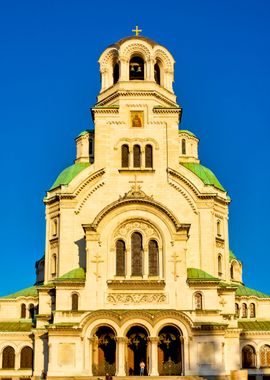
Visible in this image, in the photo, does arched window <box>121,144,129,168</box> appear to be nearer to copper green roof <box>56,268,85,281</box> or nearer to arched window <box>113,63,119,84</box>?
arched window <box>113,63,119,84</box>

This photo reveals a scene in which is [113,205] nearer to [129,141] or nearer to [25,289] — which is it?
[129,141]

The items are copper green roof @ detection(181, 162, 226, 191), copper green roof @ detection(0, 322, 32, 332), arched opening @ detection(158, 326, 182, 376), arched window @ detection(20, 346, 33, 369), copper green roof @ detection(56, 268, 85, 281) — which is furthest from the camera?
copper green roof @ detection(181, 162, 226, 191)

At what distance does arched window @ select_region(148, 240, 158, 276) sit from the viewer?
4668 centimetres

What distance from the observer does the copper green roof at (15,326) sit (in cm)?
5091

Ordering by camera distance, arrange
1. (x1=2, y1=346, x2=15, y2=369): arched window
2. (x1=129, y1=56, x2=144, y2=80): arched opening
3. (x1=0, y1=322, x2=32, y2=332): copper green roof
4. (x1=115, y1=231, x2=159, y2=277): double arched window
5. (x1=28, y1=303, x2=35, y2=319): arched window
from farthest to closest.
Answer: (x1=129, y1=56, x2=144, y2=80): arched opening → (x1=28, y1=303, x2=35, y2=319): arched window → (x1=0, y1=322, x2=32, y2=332): copper green roof → (x1=2, y1=346, x2=15, y2=369): arched window → (x1=115, y1=231, x2=159, y2=277): double arched window

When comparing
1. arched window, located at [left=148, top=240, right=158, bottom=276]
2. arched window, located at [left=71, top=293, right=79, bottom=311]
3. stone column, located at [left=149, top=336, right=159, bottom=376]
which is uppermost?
arched window, located at [left=148, top=240, right=158, bottom=276]

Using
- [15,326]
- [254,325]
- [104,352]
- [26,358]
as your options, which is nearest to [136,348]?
[104,352]

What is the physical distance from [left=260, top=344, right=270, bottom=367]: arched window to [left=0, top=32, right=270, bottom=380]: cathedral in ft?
0.27

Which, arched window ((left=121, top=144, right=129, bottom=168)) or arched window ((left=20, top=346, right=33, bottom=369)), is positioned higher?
arched window ((left=121, top=144, right=129, bottom=168))

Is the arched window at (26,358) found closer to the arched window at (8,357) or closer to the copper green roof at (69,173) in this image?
the arched window at (8,357)

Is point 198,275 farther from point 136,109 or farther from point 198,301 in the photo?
point 136,109

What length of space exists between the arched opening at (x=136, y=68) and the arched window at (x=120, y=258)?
14.5 meters

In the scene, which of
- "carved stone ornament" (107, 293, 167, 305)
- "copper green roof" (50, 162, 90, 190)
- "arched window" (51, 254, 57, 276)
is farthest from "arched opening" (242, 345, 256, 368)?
"copper green roof" (50, 162, 90, 190)

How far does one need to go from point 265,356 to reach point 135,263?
39.5 ft
